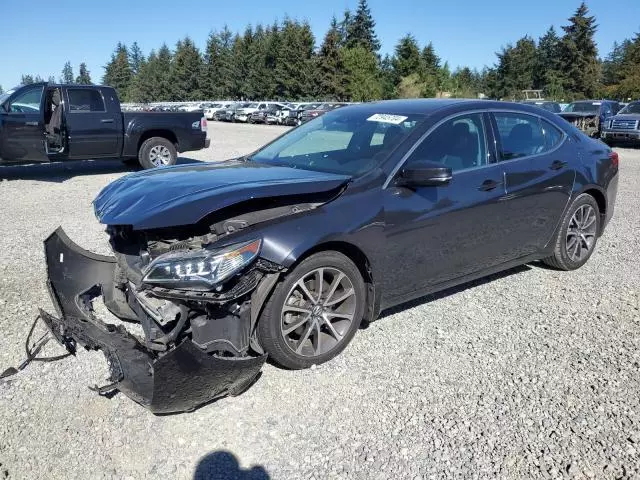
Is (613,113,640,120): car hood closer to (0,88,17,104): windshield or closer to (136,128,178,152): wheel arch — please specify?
(136,128,178,152): wheel arch

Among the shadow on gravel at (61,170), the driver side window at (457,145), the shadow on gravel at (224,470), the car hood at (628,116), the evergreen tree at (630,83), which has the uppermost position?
the evergreen tree at (630,83)

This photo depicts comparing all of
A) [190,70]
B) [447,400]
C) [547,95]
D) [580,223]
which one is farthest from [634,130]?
[190,70]

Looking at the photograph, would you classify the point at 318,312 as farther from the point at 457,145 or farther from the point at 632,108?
the point at 632,108

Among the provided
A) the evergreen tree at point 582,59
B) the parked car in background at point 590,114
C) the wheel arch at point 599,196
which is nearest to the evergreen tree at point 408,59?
the evergreen tree at point 582,59

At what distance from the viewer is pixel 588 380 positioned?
3.52m

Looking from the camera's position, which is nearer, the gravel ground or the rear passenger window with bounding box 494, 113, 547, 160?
the gravel ground

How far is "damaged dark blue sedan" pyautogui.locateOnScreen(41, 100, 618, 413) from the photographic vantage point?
3.03 meters

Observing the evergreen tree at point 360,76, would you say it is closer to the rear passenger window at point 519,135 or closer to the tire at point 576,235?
the tire at point 576,235

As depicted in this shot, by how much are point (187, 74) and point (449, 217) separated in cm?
7838

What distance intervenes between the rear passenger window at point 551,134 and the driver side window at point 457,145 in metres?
0.94

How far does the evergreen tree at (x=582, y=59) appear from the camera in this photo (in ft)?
215

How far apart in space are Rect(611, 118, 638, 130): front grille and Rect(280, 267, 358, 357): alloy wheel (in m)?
19.6

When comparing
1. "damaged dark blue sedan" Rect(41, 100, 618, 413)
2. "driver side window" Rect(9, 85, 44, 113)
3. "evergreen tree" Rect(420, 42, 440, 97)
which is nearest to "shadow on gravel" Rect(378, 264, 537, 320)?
"damaged dark blue sedan" Rect(41, 100, 618, 413)

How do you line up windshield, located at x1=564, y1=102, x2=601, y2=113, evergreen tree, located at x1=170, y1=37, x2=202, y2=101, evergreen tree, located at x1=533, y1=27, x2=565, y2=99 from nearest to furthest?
windshield, located at x1=564, y1=102, x2=601, y2=113
evergreen tree, located at x1=533, y1=27, x2=565, y2=99
evergreen tree, located at x1=170, y1=37, x2=202, y2=101
